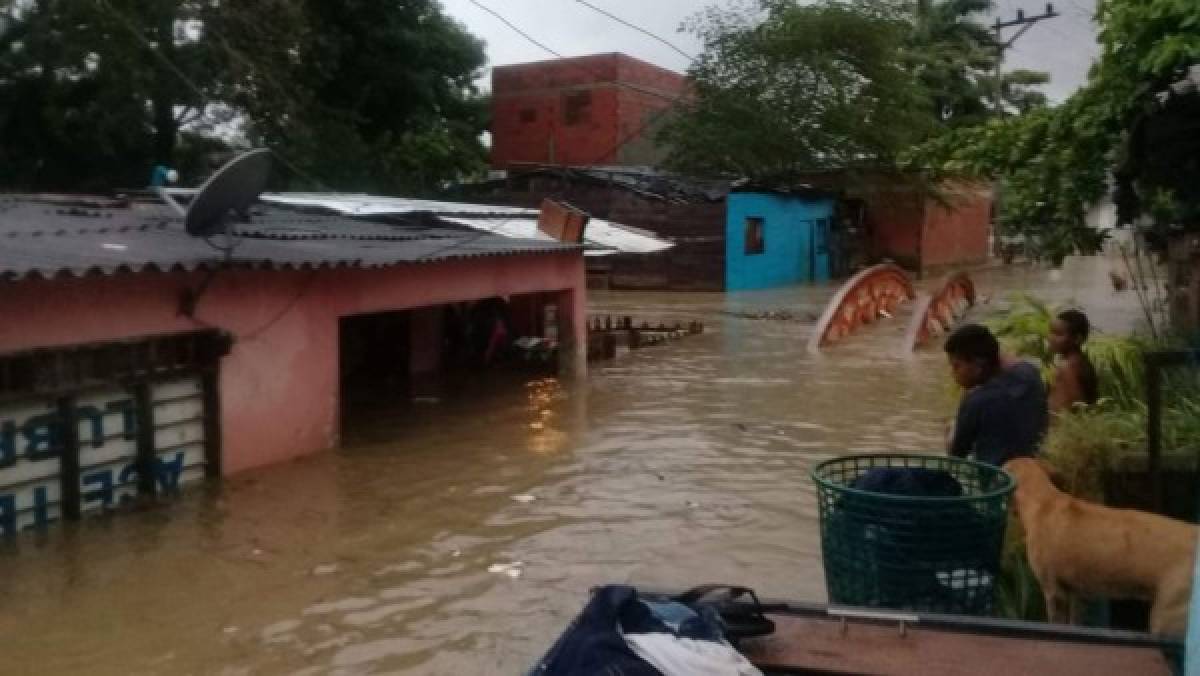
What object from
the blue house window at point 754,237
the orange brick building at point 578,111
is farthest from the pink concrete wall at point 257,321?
the orange brick building at point 578,111

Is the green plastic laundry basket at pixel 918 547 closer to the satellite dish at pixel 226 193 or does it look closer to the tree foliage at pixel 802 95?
the satellite dish at pixel 226 193

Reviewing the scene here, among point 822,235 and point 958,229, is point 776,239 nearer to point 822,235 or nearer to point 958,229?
point 822,235

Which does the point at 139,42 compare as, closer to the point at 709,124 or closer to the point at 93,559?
the point at 709,124

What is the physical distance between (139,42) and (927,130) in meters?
22.8

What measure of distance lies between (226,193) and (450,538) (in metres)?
3.49

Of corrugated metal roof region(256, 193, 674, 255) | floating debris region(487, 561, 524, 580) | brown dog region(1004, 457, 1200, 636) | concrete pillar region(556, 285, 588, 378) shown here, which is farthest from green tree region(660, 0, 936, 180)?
brown dog region(1004, 457, 1200, 636)

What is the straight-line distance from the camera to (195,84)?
80.4ft

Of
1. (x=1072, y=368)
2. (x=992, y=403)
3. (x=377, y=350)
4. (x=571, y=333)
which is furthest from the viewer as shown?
(x=377, y=350)

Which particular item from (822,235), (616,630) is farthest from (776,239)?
(616,630)

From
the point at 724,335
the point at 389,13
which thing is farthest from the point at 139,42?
the point at 724,335

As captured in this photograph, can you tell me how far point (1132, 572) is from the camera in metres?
4.09

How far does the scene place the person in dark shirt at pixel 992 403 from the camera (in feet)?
17.3

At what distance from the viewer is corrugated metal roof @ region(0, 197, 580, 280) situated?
802 cm

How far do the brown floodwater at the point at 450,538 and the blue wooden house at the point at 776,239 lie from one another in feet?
55.3
